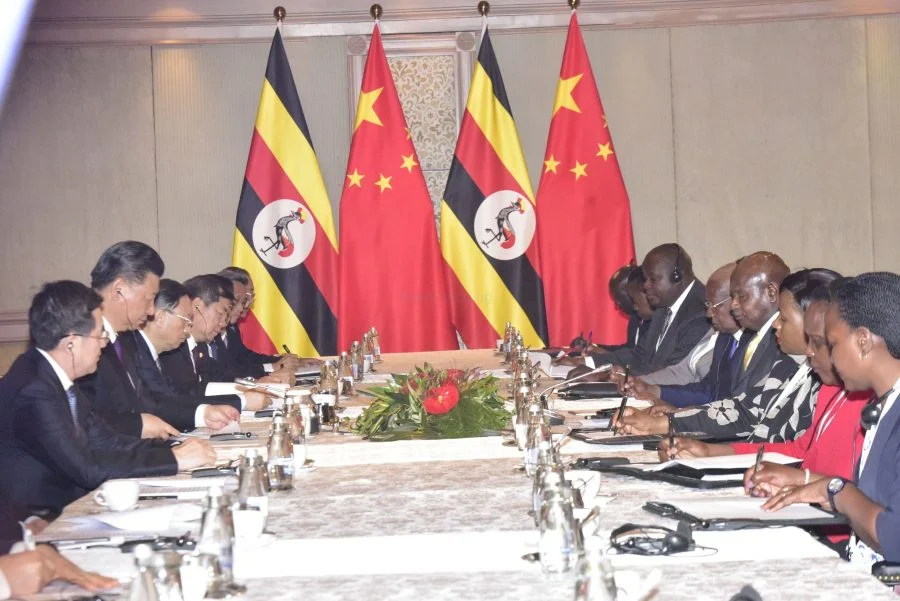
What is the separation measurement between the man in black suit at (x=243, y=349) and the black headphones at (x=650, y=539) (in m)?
4.32

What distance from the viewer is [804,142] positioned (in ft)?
26.3

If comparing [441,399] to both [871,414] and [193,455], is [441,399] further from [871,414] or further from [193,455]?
[871,414]

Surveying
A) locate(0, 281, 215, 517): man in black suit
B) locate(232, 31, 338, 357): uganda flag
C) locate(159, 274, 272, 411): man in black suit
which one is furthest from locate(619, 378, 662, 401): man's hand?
locate(232, 31, 338, 357): uganda flag

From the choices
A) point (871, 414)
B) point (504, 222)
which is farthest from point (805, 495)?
point (504, 222)

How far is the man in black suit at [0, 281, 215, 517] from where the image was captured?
3047mm

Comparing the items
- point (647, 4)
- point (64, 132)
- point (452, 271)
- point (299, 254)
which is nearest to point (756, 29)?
point (647, 4)

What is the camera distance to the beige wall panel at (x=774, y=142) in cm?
798

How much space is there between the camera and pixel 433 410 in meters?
3.57

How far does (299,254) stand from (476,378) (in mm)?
3805

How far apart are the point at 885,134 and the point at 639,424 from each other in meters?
5.29

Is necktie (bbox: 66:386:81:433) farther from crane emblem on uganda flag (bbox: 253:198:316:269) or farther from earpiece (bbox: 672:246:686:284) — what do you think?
crane emblem on uganda flag (bbox: 253:198:316:269)

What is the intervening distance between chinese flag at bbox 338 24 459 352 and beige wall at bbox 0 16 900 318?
0.43 meters

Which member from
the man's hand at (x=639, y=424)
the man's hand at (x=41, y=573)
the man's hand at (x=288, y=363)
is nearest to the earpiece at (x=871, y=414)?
the man's hand at (x=639, y=424)

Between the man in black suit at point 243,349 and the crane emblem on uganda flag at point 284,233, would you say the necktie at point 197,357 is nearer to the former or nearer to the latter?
the man in black suit at point 243,349
